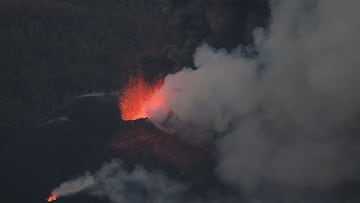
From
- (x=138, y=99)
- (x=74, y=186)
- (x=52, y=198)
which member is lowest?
(x=52, y=198)

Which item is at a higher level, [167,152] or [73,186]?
[167,152]

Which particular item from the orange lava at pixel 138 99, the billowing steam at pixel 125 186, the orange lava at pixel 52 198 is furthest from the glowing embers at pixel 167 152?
the orange lava at pixel 52 198

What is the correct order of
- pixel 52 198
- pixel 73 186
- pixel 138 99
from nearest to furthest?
pixel 52 198
pixel 73 186
pixel 138 99

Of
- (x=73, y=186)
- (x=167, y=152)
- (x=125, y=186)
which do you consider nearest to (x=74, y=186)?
(x=73, y=186)

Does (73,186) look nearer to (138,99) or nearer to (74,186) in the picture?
(74,186)

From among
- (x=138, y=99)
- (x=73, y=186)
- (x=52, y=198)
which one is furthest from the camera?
(x=138, y=99)

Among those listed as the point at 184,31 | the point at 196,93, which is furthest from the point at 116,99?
the point at 196,93

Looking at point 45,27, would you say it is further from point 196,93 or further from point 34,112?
point 196,93

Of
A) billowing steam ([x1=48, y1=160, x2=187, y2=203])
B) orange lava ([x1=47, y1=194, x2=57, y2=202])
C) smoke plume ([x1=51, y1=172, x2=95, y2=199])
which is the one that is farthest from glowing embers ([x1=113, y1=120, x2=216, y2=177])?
orange lava ([x1=47, y1=194, x2=57, y2=202])

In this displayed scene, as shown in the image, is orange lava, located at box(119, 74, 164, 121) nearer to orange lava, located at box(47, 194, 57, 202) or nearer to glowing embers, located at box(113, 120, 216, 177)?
glowing embers, located at box(113, 120, 216, 177)
